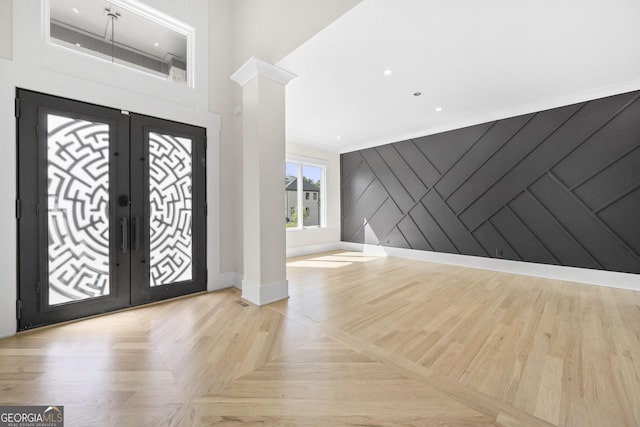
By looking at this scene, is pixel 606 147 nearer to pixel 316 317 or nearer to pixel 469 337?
pixel 469 337

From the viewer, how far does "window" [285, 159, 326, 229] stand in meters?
6.21

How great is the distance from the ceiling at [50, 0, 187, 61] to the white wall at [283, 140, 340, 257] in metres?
2.92

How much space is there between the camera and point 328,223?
272 inches

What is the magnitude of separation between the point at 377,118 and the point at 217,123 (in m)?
2.91

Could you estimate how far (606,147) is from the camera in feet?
11.7

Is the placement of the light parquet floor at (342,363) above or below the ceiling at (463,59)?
below

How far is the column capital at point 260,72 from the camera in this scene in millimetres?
2812

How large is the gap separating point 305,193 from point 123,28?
4359 mm

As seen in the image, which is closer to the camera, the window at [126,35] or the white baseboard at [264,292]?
the window at [126,35]

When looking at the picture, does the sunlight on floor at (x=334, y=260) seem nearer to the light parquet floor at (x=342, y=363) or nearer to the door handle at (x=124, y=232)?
the light parquet floor at (x=342, y=363)

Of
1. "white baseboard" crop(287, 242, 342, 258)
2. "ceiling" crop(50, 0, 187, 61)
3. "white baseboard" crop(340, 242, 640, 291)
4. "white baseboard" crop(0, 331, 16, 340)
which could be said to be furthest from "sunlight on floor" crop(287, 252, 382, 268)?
"ceiling" crop(50, 0, 187, 61)

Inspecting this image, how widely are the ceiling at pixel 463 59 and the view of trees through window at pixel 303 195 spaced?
1.76 meters

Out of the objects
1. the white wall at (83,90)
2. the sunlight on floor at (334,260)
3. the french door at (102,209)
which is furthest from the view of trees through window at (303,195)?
the french door at (102,209)

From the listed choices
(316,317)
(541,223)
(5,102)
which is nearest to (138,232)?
(5,102)
